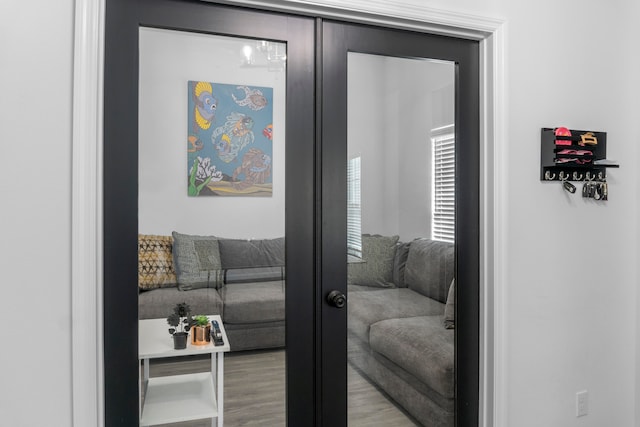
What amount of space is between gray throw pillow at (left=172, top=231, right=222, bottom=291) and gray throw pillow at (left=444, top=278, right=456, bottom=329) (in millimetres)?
938

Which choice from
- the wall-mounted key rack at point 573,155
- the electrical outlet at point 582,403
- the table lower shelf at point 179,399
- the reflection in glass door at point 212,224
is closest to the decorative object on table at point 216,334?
the reflection in glass door at point 212,224

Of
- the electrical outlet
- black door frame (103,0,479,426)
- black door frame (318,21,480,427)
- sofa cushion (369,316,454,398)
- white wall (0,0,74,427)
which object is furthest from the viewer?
the electrical outlet

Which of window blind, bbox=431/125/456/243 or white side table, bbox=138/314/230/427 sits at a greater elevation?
window blind, bbox=431/125/456/243

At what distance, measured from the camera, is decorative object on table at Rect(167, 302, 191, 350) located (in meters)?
1.58

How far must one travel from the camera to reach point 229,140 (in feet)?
5.33

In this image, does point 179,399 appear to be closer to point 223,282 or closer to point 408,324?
point 223,282

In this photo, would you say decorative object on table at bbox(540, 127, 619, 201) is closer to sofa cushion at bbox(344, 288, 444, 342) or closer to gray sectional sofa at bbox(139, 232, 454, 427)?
gray sectional sofa at bbox(139, 232, 454, 427)

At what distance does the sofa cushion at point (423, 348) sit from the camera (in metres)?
1.84

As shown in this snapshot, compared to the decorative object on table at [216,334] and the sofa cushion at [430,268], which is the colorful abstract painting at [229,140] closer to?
the decorative object on table at [216,334]

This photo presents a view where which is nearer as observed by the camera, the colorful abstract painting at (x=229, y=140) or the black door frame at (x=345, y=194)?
the colorful abstract painting at (x=229, y=140)

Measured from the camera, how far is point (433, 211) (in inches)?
74.4

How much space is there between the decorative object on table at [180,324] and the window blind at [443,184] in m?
1.01

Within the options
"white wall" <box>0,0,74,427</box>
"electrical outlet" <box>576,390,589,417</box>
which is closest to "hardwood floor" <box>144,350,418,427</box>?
"white wall" <box>0,0,74,427</box>

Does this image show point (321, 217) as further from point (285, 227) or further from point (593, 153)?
point (593, 153)
